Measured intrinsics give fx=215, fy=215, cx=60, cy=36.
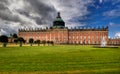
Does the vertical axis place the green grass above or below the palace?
below

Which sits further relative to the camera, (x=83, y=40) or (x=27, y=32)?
(x=27, y=32)

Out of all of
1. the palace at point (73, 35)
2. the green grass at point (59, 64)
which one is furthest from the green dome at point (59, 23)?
the green grass at point (59, 64)

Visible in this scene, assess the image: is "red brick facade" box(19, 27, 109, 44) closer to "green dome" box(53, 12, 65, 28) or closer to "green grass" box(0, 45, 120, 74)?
"green dome" box(53, 12, 65, 28)

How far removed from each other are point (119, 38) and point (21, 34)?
58129 millimetres

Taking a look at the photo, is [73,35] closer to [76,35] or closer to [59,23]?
[76,35]

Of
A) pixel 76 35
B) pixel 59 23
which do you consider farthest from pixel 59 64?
pixel 59 23

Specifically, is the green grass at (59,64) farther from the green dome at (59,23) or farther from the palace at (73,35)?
the green dome at (59,23)

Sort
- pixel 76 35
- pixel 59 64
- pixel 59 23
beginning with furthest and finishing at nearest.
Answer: pixel 59 23 → pixel 76 35 → pixel 59 64

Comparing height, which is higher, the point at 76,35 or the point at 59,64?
the point at 76,35

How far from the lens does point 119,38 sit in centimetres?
12119

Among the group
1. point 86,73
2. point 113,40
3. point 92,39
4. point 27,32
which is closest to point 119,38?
point 113,40

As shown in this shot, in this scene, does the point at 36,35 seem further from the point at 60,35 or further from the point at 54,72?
the point at 54,72

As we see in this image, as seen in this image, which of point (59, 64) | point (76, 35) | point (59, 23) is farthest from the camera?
point (59, 23)

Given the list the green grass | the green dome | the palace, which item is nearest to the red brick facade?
the palace
